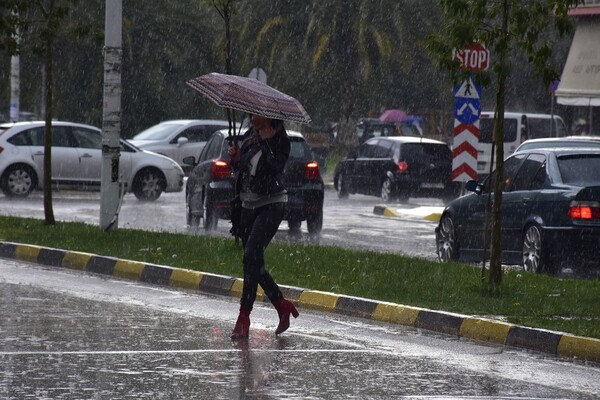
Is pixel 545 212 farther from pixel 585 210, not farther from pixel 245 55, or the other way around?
pixel 245 55

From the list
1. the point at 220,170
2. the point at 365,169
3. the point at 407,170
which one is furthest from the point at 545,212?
the point at 365,169

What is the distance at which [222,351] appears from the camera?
9.91 m

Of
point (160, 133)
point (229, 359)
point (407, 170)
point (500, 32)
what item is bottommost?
point (229, 359)

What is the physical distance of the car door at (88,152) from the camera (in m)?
30.0

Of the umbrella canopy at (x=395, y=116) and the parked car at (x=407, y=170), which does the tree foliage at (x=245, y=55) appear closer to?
the umbrella canopy at (x=395, y=116)

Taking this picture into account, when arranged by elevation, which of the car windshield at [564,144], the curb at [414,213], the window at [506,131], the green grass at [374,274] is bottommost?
the green grass at [374,274]

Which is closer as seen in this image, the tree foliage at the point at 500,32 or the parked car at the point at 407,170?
the tree foliage at the point at 500,32

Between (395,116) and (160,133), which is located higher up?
(395,116)

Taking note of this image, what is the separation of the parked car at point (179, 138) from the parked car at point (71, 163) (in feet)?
21.6

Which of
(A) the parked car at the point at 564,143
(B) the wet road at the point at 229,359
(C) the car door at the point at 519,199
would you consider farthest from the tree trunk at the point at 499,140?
(A) the parked car at the point at 564,143

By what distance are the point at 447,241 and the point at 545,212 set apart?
2.50 metres

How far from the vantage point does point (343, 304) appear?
42.4 ft

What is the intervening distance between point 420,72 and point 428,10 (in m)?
13.2

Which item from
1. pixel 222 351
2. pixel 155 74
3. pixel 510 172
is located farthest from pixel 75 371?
pixel 155 74
